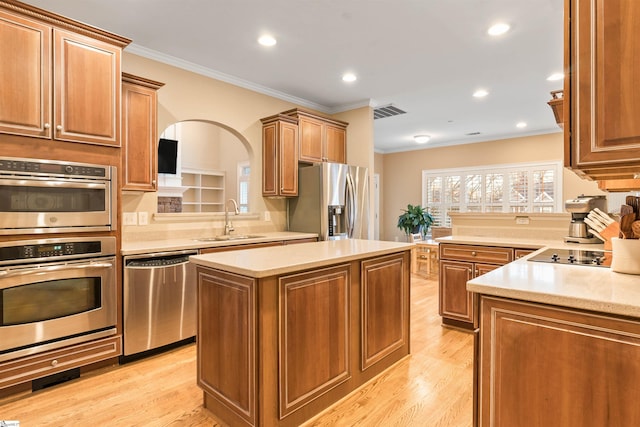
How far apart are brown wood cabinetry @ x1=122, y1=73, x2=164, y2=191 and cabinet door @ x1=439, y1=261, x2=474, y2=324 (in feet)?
9.77

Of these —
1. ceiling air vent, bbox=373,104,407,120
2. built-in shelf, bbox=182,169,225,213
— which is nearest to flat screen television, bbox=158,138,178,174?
built-in shelf, bbox=182,169,225,213

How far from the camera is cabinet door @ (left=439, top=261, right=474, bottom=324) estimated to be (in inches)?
130

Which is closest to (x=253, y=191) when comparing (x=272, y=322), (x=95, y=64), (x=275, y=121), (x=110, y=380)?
(x=275, y=121)

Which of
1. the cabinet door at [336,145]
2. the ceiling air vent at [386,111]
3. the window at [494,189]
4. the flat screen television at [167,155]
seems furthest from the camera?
the window at [494,189]

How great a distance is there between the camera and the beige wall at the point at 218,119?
133 inches

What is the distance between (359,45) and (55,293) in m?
3.25

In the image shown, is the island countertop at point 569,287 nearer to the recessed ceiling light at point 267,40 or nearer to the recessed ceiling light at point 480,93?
the recessed ceiling light at point 267,40

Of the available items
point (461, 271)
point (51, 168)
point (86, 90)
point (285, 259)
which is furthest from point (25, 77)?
point (461, 271)

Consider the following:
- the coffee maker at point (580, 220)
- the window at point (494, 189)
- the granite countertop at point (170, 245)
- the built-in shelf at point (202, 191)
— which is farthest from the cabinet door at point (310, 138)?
the window at point (494, 189)

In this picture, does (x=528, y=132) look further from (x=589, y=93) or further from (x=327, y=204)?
(x=589, y=93)

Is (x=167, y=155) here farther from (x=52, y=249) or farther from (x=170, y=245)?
(x=52, y=249)

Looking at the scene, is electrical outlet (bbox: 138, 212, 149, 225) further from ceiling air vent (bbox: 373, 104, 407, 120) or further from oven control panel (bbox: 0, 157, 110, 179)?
ceiling air vent (bbox: 373, 104, 407, 120)

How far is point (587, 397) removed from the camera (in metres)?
1.15

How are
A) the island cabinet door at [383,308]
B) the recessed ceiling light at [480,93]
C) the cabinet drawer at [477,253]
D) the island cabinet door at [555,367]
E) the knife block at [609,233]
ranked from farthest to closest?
the recessed ceiling light at [480,93] → the cabinet drawer at [477,253] → the island cabinet door at [383,308] → the knife block at [609,233] → the island cabinet door at [555,367]
